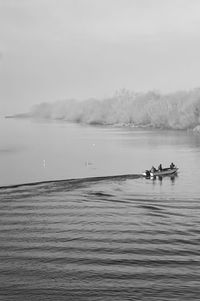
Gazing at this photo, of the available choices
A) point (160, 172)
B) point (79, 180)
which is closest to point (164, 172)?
point (160, 172)

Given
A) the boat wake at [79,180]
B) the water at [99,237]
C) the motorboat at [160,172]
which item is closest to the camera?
the water at [99,237]

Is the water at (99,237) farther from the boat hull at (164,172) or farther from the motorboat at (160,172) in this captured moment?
the boat hull at (164,172)

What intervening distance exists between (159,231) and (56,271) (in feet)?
29.5

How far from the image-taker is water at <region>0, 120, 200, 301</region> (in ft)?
69.0

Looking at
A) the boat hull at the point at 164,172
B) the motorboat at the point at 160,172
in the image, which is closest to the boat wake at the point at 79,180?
the motorboat at the point at 160,172

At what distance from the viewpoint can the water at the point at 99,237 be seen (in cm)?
A: 2103

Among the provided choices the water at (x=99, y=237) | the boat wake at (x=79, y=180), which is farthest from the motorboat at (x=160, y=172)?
the boat wake at (x=79, y=180)

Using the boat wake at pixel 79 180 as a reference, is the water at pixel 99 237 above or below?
below

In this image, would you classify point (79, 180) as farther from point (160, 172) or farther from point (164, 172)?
point (164, 172)

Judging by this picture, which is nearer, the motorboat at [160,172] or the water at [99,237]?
the water at [99,237]

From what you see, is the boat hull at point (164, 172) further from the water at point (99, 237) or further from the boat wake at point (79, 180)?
the boat wake at point (79, 180)

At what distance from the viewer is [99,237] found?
28.0 m

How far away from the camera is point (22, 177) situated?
4919cm

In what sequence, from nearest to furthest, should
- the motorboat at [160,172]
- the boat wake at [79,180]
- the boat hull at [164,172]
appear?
the boat wake at [79,180] → the motorboat at [160,172] → the boat hull at [164,172]
